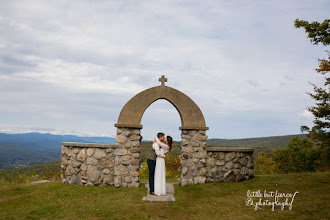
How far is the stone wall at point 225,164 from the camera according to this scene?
1047cm

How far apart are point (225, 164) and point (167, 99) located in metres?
3.51

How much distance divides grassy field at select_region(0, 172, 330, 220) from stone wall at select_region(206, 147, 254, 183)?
1.21 feet

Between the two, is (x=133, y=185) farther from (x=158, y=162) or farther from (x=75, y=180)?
(x=75, y=180)

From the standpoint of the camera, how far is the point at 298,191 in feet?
29.4

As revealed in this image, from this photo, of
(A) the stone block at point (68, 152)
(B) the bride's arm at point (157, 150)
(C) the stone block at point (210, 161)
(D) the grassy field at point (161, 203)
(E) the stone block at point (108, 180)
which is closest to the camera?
(D) the grassy field at point (161, 203)

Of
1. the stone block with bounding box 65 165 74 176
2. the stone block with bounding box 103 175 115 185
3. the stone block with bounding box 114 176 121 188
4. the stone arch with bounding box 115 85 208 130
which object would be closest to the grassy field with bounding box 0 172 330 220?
the stone block with bounding box 114 176 121 188

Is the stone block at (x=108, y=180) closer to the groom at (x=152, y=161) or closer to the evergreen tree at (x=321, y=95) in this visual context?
the groom at (x=152, y=161)

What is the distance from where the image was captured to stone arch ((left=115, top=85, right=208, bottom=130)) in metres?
10.0

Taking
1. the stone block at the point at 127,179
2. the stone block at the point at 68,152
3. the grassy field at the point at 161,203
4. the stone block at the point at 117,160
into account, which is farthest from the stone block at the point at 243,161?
the stone block at the point at 68,152

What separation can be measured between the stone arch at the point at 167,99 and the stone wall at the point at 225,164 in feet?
3.84

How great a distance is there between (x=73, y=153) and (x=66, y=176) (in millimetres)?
1006

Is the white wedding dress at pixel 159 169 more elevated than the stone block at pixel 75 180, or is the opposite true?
the white wedding dress at pixel 159 169

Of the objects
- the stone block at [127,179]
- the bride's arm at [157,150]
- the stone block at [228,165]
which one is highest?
the bride's arm at [157,150]

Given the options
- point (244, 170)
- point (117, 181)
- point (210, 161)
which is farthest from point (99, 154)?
point (244, 170)
